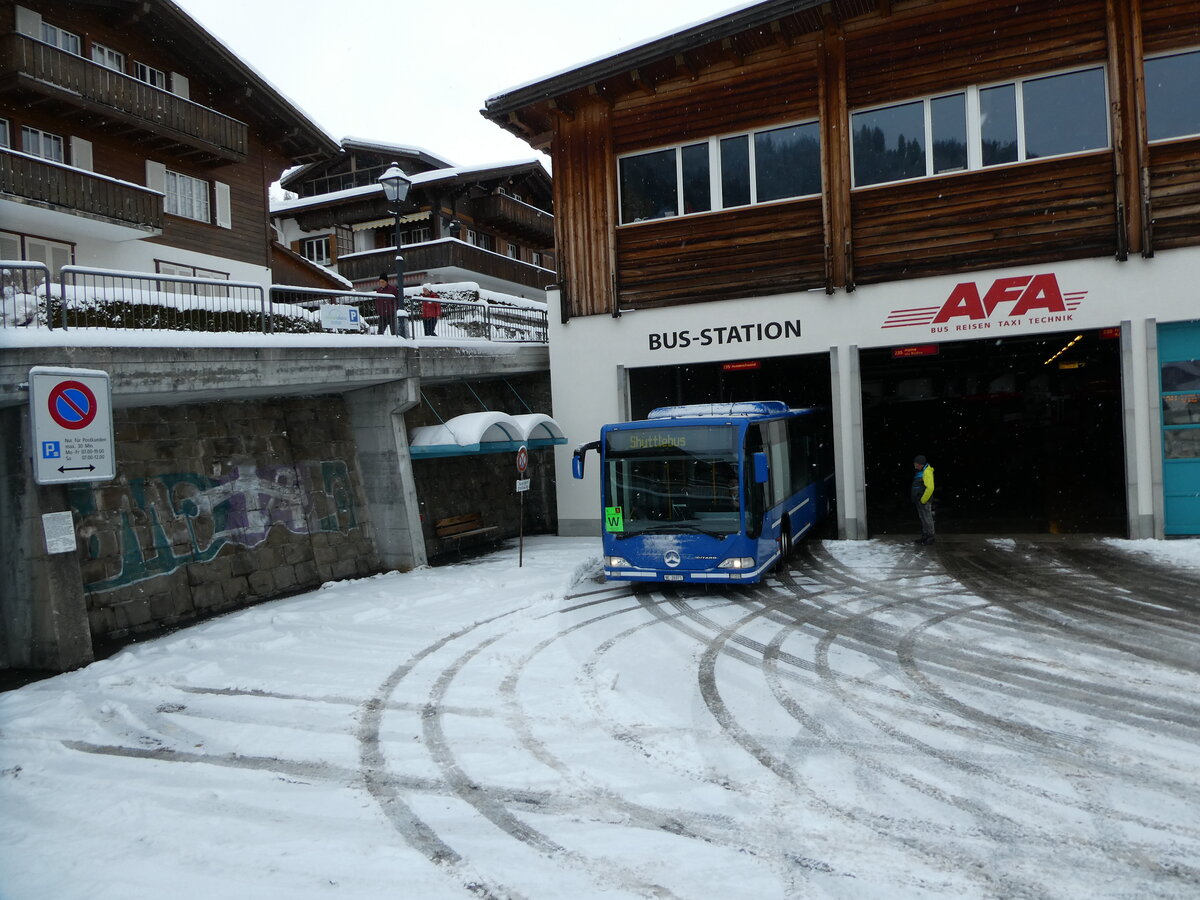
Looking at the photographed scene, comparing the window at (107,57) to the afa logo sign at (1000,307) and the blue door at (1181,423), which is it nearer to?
the afa logo sign at (1000,307)

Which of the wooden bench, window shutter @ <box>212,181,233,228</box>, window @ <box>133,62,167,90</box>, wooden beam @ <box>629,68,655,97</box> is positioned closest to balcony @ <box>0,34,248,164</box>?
window shutter @ <box>212,181,233,228</box>

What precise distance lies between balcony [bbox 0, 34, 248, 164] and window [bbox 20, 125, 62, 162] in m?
0.74

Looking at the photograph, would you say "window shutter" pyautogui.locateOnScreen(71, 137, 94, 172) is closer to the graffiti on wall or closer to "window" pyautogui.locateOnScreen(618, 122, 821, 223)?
the graffiti on wall

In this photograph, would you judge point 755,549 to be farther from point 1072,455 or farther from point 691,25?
point 1072,455

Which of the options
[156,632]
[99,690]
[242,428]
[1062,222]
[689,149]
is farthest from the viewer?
[689,149]

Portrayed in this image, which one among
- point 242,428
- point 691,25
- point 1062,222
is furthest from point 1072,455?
point 242,428

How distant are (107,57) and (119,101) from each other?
7.32 feet

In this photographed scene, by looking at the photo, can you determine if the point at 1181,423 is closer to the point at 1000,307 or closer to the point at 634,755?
the point at 1000,307

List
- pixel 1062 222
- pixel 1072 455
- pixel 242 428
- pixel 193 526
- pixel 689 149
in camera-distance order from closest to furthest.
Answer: pixel 193 526, pixel 242 428, pixel 1062 222, pixel 689 149, pixel 1072 455

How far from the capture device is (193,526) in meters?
12.3

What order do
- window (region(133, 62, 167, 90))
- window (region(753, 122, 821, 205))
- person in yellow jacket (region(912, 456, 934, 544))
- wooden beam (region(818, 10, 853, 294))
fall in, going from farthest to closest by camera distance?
window (region(133, 62, 167, 90)), window (region(753, 122, 821, 205)), wooden beam (region(818, 10, 853, 294)), person in yellow jacket (region(912, 456, 934, 544))

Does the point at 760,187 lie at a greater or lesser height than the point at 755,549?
greater

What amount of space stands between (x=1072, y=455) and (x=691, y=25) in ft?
75.7

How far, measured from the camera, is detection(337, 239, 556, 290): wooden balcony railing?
33750 mm
